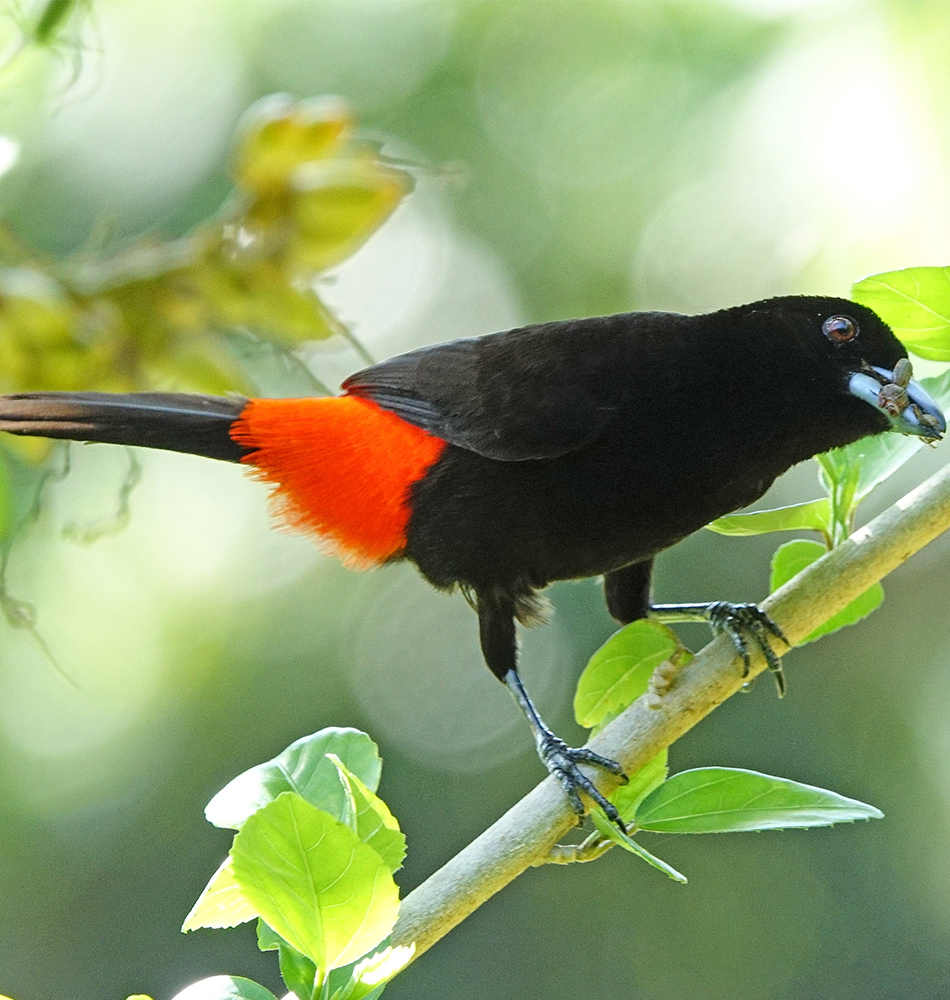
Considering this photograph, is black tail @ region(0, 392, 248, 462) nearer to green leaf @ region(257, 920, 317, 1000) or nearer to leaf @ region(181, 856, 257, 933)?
leaf @ region(181, 856, 257, 933)

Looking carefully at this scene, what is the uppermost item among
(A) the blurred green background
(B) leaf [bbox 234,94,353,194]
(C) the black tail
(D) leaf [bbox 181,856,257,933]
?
(B) leaf [bbox 234,94,353,194]

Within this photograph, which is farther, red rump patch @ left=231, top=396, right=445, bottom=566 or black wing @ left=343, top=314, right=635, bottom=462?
red rump patch @ left=231, top=396, right=445, bottom=566

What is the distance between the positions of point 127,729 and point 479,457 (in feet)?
20.0

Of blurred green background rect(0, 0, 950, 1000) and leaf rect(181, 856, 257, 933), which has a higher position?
leaf rect(181, 856, 257, 933)

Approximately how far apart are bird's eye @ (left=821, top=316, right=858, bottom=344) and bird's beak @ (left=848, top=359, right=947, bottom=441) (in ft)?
0.27

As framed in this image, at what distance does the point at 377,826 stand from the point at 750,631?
1037 millimetres

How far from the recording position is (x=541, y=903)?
6.90 meters

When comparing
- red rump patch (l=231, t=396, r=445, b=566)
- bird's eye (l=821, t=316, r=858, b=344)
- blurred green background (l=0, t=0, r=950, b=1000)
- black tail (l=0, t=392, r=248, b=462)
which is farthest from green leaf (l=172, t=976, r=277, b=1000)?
blurred green background (l=0, t=0, r=950, b=1000)

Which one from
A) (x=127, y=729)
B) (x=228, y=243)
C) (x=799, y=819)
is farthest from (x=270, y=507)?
(x=127, y=729)

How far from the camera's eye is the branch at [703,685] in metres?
1.27

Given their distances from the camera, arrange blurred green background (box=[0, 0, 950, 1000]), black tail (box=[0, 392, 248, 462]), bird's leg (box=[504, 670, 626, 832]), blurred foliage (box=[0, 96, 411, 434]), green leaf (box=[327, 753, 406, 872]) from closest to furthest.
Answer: green leaf (box=[327, 753, 406, 872])
bird's leg (box=[504, 670, 626, 832])
blurred foliage (box=[0, 96, 411, 434])
black tail (box=[0, 392, 248, 462])
blurred green background (box=[0, 0, 950, 1000])

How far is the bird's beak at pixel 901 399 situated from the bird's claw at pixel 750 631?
385mm

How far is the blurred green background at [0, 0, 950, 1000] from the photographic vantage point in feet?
21.1

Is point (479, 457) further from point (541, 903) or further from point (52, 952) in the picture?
point (52, 952)
